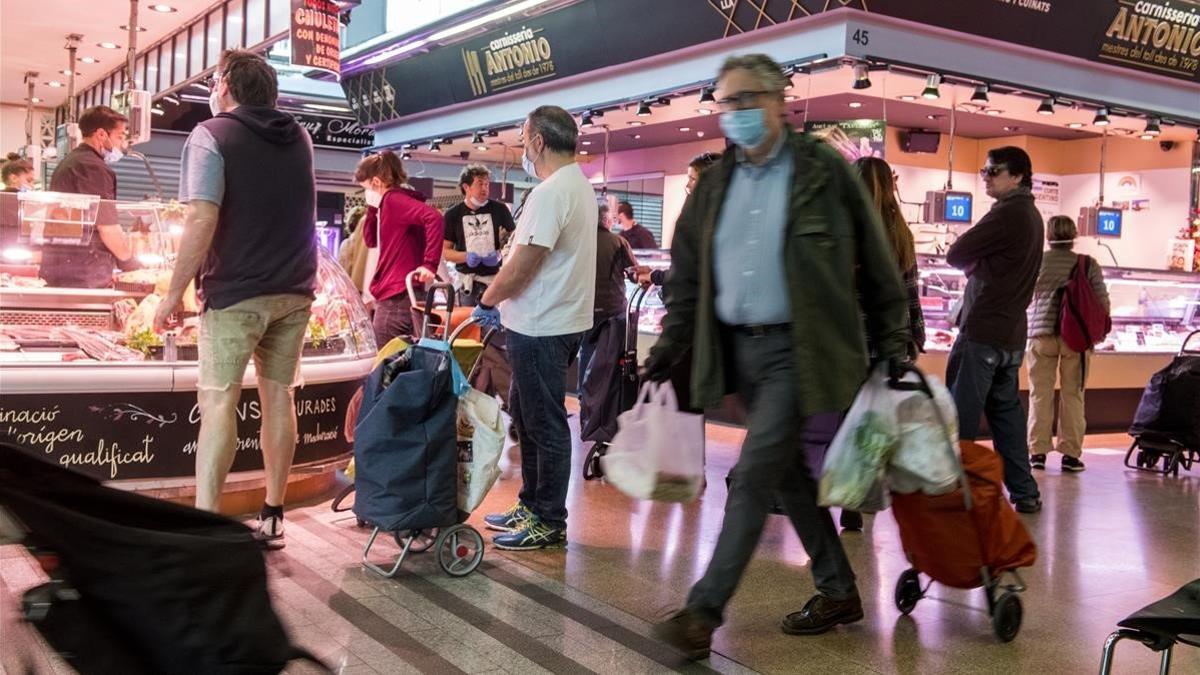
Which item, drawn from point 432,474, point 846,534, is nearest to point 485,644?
point 432,474

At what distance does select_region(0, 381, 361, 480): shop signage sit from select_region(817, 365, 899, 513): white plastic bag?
2.53 meters

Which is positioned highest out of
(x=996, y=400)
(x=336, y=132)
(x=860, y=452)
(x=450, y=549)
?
(x=336, y=132)

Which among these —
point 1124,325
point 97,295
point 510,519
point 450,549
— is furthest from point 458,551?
point 1124,325

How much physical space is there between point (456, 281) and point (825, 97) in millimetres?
5108

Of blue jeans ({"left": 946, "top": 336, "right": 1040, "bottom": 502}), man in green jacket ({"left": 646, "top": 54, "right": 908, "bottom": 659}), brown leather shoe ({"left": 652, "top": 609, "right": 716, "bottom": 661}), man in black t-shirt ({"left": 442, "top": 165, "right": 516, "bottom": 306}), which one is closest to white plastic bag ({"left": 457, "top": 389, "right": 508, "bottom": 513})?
man in green jacket ({"left": 646, "top": 54, "right": 908, "bottom": 659})

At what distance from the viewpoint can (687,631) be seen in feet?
10.4

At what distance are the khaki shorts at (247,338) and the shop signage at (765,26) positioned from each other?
5449 mm

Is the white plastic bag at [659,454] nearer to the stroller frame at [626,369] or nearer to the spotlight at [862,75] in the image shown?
the stroller frame at [626,369]

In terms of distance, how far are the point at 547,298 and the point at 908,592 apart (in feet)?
5.84

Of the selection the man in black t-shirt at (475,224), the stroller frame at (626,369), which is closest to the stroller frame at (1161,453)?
the stroller frame at (626,369)

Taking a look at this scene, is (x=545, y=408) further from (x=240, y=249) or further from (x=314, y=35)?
(x=314, y=35)

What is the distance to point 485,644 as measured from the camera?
A: 3488 millimetres

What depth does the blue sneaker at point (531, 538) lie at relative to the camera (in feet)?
15.4

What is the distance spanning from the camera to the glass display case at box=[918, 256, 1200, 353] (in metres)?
8.98
